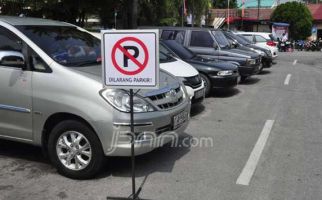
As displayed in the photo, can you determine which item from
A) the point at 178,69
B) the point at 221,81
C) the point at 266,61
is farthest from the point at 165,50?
the point at 266,61

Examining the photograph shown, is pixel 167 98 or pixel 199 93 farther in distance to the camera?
pixel 199 93

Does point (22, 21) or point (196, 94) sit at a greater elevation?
point (22, 21)

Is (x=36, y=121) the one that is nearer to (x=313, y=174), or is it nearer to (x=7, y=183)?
(x=7, y=183)

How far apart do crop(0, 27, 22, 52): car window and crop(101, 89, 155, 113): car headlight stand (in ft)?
4.53

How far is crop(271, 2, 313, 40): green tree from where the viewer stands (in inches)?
1772

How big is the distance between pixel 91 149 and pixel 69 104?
560 mm

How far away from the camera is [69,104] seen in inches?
196

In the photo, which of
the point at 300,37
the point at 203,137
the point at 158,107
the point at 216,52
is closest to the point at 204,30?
the point at 216,52

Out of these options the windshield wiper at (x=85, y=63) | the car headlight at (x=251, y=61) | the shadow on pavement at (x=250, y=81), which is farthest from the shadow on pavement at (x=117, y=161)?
the shadow on pavement at (x=250, y=81)

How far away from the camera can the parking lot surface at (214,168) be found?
15.8 feet

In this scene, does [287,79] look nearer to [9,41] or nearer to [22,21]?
[22,21]

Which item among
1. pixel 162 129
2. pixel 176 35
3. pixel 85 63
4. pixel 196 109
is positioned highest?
pixel 176 35

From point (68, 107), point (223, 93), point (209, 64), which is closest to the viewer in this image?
point (68, 107)

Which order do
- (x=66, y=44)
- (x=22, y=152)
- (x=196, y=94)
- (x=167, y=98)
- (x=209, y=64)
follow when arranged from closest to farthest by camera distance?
(x=167, y=98), (x=66, y=44), (x=22, y=152), (x=196, y=94), (x=209, y=64)
